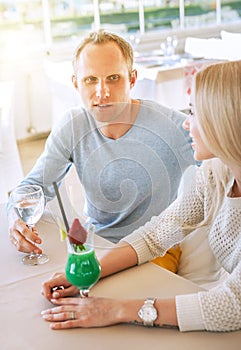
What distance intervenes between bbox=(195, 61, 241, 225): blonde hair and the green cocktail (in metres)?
0.35

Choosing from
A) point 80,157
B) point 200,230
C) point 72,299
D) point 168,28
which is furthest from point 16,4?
point 72,299

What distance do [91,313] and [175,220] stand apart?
409 millimetres

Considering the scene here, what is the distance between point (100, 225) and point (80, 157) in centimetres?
24

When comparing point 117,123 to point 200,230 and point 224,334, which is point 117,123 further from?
point 224,334

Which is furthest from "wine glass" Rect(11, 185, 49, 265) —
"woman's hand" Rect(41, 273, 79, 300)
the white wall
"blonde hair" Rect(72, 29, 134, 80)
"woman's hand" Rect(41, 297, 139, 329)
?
the white wall

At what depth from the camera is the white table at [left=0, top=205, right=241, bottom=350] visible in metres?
1.01

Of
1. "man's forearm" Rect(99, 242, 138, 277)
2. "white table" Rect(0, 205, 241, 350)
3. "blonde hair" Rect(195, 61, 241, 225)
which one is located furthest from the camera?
"man's forearm" Rect(99, 242, 138, 277)

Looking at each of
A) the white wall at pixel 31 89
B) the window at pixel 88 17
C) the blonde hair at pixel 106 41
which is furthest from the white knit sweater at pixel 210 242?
the window at pixel 88 17

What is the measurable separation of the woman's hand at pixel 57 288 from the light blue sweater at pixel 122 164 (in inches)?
11.3

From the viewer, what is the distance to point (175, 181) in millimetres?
1438

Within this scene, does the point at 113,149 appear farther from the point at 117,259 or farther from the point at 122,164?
the point at 117,259

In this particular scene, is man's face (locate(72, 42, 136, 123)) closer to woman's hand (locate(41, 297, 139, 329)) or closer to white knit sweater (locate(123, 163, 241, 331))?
white knit sweater (locate(123, 163, 241, 331))

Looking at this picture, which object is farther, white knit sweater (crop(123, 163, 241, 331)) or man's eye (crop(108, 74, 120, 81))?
man's eye (crop(108, 74, 120, 81))

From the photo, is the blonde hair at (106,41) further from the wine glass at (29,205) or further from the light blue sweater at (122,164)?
the wine glass at (29,205)
